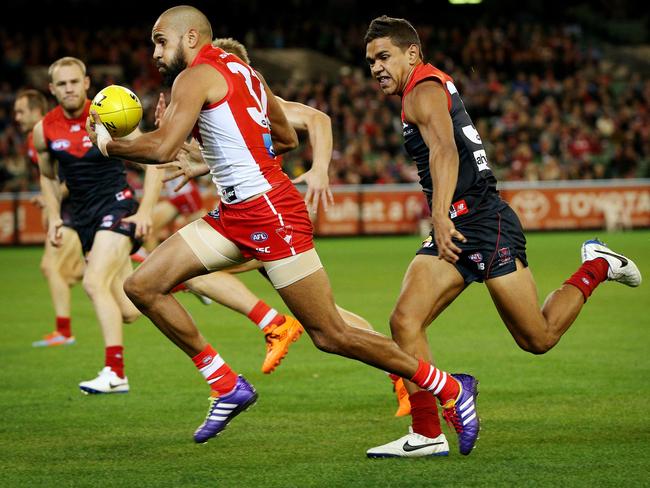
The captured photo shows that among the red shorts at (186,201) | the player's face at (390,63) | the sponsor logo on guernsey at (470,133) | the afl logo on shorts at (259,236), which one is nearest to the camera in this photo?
the afl logo on shorts at (259,236)

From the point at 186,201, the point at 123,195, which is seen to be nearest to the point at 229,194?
the point at 123,195

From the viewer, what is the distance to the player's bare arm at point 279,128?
660 cm

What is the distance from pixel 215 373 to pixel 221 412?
237 millimetres

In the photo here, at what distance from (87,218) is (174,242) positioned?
10.3 ft

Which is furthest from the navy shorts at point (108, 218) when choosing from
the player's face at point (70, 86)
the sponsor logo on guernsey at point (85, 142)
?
the player's face at point (70, 86)

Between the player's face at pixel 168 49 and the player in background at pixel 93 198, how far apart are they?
2.53 metres

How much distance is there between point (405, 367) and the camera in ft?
20.1

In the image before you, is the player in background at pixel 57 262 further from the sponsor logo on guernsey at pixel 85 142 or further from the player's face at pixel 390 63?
the player's face at pixel 390 63

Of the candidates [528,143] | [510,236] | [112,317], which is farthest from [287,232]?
[528,143]

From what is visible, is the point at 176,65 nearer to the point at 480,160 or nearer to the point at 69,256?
the point at 480,160

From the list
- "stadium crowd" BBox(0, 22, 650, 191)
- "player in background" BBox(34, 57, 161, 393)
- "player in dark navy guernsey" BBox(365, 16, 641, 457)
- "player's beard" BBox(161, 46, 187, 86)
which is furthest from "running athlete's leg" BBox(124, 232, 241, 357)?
"stadium crowd" BBox(0, 22, 650, 191)

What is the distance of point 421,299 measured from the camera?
6.41 metres

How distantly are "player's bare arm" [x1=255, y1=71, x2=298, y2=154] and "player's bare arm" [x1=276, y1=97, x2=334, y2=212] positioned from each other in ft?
0.67

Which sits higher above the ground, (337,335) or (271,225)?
(271,225)
